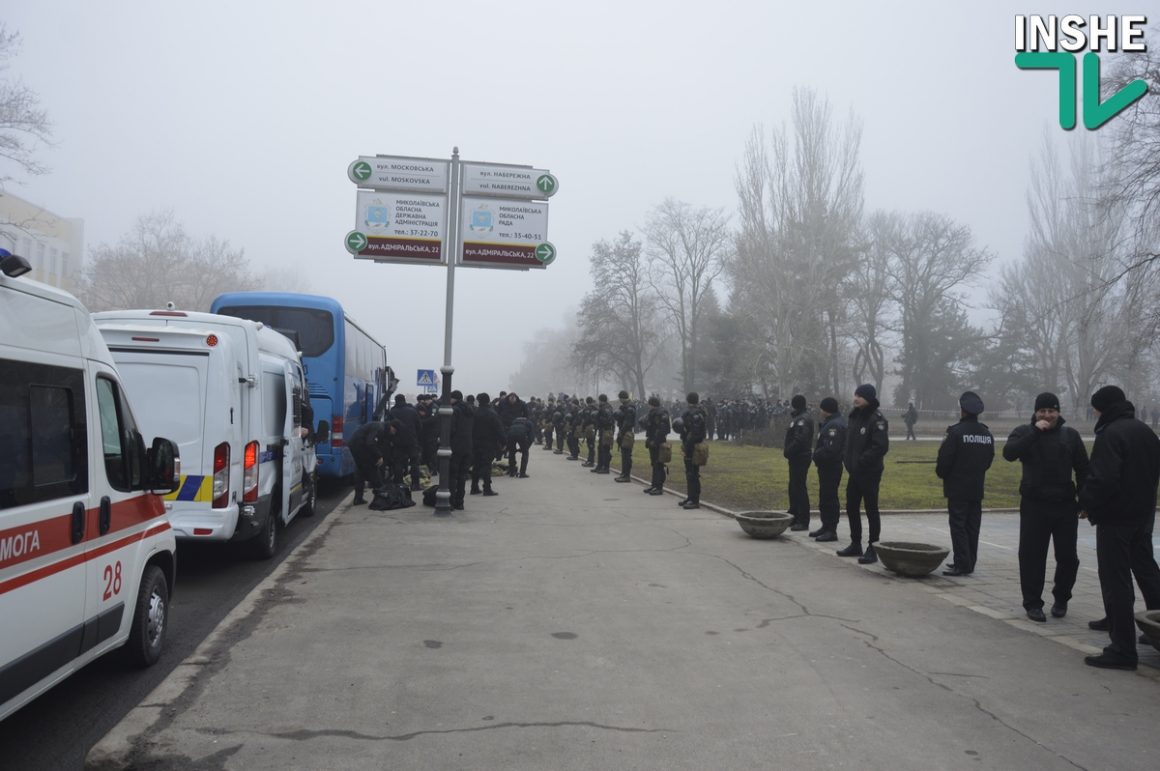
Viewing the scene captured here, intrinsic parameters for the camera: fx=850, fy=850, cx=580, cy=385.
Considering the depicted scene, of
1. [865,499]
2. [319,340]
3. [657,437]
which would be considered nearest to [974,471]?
[865,499]

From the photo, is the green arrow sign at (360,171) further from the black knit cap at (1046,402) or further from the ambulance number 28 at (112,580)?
the black knit cap at (1046,402)

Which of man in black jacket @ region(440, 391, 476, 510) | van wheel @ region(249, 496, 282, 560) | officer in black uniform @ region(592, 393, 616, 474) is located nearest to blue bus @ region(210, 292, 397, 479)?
man in black jacket @ region(440, 391, 476, 510)

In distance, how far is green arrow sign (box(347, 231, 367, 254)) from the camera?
14.0m

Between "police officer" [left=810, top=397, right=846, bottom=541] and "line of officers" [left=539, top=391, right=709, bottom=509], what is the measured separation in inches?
109

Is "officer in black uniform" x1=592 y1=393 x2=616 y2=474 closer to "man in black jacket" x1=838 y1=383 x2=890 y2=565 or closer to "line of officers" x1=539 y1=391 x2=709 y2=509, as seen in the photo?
"line of officers" x1=539 y1=391 x2=709 y2=509

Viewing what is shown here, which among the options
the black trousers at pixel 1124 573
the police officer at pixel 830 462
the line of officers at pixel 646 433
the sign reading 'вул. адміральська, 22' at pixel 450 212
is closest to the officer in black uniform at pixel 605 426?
the line of officers at pixel 646 433

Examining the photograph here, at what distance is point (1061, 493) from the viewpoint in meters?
6.84

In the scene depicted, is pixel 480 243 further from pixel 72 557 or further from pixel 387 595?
pixel 72 557

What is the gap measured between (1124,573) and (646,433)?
1471 centimetres

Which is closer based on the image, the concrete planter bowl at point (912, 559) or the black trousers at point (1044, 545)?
the black trousers at point (1044, 545)

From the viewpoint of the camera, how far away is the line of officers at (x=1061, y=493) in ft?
19.1

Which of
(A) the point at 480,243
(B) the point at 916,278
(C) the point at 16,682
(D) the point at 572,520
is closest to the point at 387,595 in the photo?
(C) the point at 16,682

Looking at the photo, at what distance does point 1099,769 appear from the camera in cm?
405

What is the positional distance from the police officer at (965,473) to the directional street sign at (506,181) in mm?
8104
